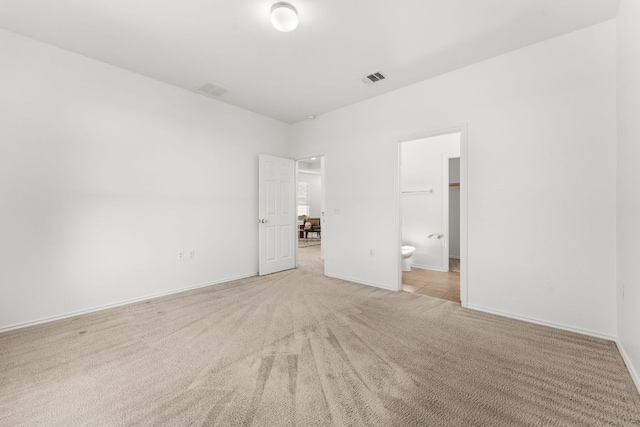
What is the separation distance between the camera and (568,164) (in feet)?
8.18

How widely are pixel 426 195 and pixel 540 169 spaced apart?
242cm

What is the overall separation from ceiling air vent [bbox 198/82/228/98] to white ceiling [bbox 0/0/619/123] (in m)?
0.16

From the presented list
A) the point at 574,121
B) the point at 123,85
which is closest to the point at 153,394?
the point at 123,85

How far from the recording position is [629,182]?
193 centimetres

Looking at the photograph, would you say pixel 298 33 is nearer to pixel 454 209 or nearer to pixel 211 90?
pixel 211 90

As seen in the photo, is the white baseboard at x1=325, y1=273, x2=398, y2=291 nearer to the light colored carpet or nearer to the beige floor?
the beige floor

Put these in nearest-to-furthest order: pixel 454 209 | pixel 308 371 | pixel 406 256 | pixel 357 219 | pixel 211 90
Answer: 1. pixel 308 371
2. pixel 211 90
3. pixel 357 219
4. pixel 406 256
5. pixel 454 209

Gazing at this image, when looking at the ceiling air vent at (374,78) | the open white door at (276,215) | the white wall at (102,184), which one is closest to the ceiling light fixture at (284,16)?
the ceiling air vent at (374,78)

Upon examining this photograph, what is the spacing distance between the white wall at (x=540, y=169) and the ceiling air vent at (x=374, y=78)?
1.44 feet

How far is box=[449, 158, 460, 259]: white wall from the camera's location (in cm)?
581

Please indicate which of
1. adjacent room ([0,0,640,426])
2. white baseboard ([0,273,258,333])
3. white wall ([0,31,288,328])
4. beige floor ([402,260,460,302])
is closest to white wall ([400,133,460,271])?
beige floor ([402,260,460,302])

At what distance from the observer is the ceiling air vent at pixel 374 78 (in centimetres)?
327

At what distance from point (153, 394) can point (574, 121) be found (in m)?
→ 3.97

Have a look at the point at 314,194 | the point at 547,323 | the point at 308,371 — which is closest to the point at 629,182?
the point at 547,323
